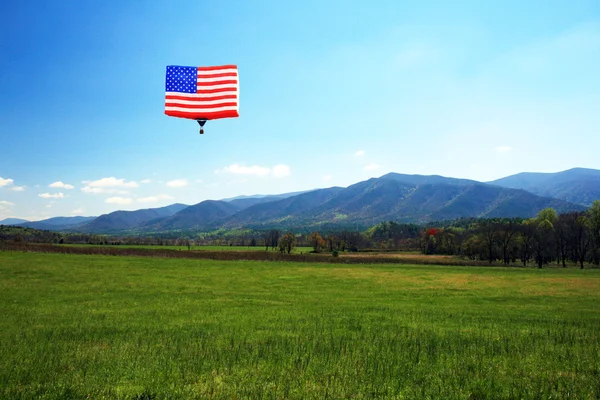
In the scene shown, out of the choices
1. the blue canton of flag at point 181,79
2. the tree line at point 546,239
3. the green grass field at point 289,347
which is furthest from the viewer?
the tree line at point 546,239

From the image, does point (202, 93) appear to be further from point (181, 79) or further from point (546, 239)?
point (546, 239)

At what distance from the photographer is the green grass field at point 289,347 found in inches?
424

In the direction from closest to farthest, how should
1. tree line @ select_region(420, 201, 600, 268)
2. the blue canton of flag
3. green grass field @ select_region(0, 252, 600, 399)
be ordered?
green grass field @ select_region(0, 252, 600, 399)
the blue canton of flag
tree line @ select_region(420, 201, 600, 268)

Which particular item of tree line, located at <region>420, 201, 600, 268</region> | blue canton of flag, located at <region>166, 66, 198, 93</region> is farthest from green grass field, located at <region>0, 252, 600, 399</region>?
tree line, located at <region>420, 201, 600, 268</region>

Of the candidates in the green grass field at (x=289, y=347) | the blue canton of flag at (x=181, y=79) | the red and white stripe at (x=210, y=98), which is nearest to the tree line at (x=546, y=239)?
the green grass field at (x=289, y=347)

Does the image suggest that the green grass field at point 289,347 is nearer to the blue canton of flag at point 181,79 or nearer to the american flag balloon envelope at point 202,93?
the american flag balloon envelope at point 202,93

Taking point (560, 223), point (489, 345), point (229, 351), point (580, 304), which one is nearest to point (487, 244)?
point (560, 223)

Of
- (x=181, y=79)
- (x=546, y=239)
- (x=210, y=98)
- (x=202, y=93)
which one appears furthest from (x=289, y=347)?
(x=546, y=239)

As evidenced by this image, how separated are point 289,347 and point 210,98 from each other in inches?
438

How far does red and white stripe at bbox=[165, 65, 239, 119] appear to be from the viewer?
14.2 m

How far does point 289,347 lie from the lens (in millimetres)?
15328

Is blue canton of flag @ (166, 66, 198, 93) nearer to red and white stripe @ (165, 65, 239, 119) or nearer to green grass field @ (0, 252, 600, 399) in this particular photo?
red and white stripe @ (165, 65, 239, 119)

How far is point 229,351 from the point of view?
1460cm

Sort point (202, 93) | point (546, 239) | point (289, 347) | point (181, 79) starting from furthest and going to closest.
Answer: point (546, 239), point (289, 347), point (202, 93), point (181, 79)
